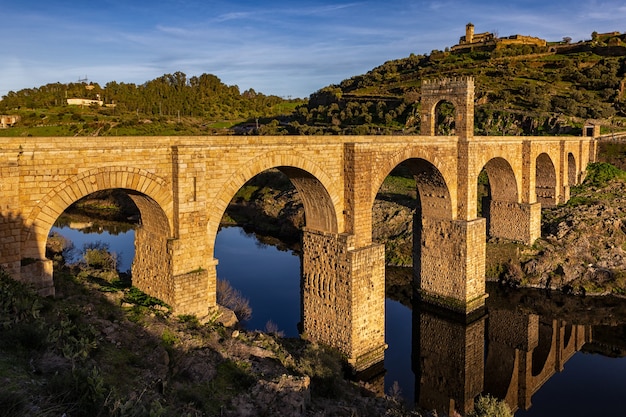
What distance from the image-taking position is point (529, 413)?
49.2 feet

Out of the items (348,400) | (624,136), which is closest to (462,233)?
(348,400)

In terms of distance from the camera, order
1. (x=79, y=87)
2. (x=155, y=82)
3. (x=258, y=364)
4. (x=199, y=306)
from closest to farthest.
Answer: (x=258, y=364)
(x=199, y=306)
(x=79, y=87)
(x=155, y=82)

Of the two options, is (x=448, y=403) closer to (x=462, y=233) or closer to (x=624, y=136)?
(x=462, y=233)

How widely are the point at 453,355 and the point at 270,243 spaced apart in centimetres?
1610

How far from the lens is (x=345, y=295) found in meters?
15.3

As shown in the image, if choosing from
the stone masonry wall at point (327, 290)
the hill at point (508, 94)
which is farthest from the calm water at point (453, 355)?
the hill at point (508, 94)

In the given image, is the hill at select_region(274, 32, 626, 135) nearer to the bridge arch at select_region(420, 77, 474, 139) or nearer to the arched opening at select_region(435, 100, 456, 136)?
the arched opening at select_region(435, 100, 456, 136)

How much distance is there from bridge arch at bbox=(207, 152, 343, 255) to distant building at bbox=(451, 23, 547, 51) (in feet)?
200

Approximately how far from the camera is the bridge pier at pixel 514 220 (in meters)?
25.1

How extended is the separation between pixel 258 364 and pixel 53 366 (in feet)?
17.9

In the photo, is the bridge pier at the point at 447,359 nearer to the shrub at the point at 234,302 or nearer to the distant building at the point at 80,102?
the shrub at the point at 234,302

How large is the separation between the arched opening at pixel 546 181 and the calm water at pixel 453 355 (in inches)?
373

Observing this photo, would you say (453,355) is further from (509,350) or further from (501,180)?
(501,180)

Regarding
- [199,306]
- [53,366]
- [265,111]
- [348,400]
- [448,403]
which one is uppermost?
[265,111]
